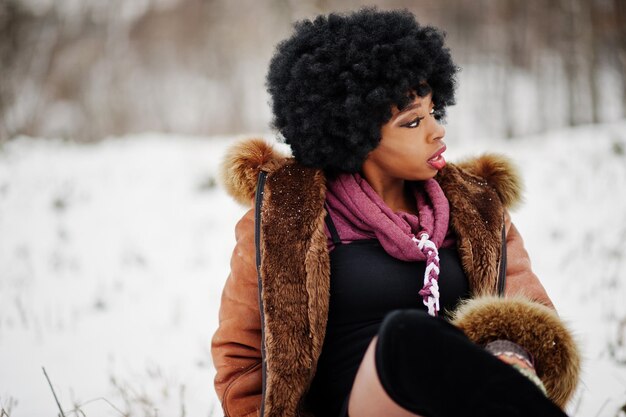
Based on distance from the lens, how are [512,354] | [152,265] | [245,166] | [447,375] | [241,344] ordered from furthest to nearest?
[152,265] < [245,166] < [241,344] < [512,354] < [447,375]

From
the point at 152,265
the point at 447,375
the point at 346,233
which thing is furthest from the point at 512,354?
the point at 152,265

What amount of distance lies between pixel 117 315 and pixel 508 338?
306 cm

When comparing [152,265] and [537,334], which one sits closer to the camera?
[537,334]

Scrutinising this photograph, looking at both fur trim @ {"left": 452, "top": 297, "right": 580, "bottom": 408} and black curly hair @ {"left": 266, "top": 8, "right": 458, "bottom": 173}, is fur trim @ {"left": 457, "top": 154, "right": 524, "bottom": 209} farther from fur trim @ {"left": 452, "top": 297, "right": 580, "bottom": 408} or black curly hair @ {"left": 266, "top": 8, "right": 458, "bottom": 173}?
fur trim @ {"left": 452, "top": 297, "right": 580, "bottom": 408}

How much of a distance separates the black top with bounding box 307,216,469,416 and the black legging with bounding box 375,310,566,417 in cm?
44

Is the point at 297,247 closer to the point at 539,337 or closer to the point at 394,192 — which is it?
the point at 394,192

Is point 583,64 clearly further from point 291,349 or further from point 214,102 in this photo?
point 291,349

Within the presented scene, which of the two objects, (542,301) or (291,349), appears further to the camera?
(542,301)

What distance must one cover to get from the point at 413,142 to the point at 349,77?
1.00ft

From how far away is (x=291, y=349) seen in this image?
60.0 inches

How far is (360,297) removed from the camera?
1.58 metres

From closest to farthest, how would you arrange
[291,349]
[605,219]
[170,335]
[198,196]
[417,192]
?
1. [291,349]
2. [417,192]
3. [170,335]
4. [605,219]
5. [198,196]

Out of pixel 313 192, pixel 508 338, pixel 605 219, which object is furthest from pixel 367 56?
pixel 605 219

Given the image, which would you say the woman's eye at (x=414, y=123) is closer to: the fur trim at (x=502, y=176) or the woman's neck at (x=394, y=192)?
the woman's neck at (x=394, y=192)
